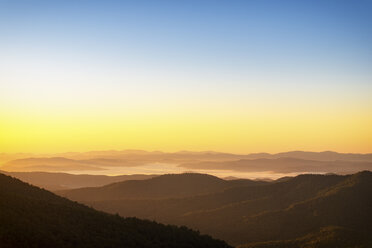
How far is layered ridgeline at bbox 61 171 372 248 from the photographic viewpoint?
87.4 m

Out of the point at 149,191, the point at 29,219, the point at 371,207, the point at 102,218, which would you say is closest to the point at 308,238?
the point at 371,207

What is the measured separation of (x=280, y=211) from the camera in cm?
10888

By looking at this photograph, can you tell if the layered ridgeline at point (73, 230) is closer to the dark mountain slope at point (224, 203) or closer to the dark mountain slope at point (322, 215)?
the dark mountain slope at point (322, 215)

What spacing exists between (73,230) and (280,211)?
75.9 m

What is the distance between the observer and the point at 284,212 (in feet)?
354

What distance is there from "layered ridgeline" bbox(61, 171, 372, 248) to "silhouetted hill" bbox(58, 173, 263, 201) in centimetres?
213

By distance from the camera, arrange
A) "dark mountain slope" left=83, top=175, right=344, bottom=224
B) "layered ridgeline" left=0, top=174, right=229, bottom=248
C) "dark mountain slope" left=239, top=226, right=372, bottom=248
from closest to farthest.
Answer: "layered ridgeline" left=0, top=174, right=229, bottom=248
"dark mountain slope" left=239, top=226, right=372, bottom=248
"dark mountain slope" left=83, top=175, right=344, bottom=224

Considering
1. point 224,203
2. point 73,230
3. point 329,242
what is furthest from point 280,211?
point 73,230

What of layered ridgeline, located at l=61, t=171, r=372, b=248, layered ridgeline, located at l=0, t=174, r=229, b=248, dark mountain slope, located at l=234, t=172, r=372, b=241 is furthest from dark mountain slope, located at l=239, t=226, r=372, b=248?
layered ridgeline, located at l=0, t=174, r=229, b=248

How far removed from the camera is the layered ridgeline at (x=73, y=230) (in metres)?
35.4

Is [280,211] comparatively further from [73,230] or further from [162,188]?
[73,230]

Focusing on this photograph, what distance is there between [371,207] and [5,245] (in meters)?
94.2

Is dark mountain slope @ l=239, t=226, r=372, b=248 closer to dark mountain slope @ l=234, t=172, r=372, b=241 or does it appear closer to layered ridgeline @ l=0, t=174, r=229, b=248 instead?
dark mountain slope @ l=234, t=172, r=372, b=241

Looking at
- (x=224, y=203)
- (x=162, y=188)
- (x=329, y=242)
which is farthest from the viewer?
(x=162, y=188)
